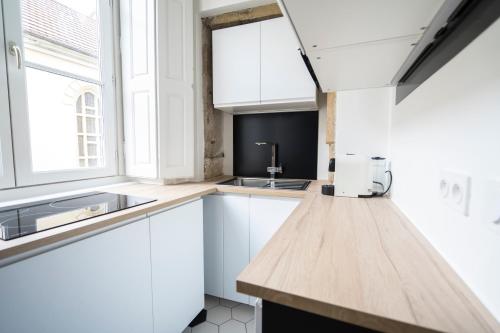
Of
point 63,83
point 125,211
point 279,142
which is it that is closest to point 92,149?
point 63,83

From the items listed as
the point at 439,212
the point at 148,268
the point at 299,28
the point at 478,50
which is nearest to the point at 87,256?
the point at 148,268

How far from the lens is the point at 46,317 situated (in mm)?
786

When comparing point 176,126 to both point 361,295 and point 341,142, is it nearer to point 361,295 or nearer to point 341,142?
point 341,142

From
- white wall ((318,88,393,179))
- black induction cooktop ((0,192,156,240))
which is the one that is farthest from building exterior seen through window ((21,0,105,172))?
white wall ((318,88,393,179))

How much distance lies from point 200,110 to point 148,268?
136cm

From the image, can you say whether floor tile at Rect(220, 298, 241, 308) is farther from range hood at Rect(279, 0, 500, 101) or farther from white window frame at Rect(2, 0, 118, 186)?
range hood at Rect(279, 0, 500, 101)

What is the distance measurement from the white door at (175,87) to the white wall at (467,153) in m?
1.55

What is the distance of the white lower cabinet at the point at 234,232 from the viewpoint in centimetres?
164

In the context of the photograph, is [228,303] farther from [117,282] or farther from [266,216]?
[117,282]

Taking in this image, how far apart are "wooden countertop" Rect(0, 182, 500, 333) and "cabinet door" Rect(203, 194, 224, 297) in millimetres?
850

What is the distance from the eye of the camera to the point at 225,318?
1.66 m

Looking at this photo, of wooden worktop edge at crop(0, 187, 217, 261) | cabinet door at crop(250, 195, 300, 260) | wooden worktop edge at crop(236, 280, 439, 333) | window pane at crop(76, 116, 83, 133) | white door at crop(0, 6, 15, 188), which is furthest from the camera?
cabinet door at crop(250, 195, 300, 260)

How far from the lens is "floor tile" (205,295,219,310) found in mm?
1800

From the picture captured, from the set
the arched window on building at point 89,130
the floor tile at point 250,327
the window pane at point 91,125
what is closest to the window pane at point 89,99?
the arched window on building at point 89,130
